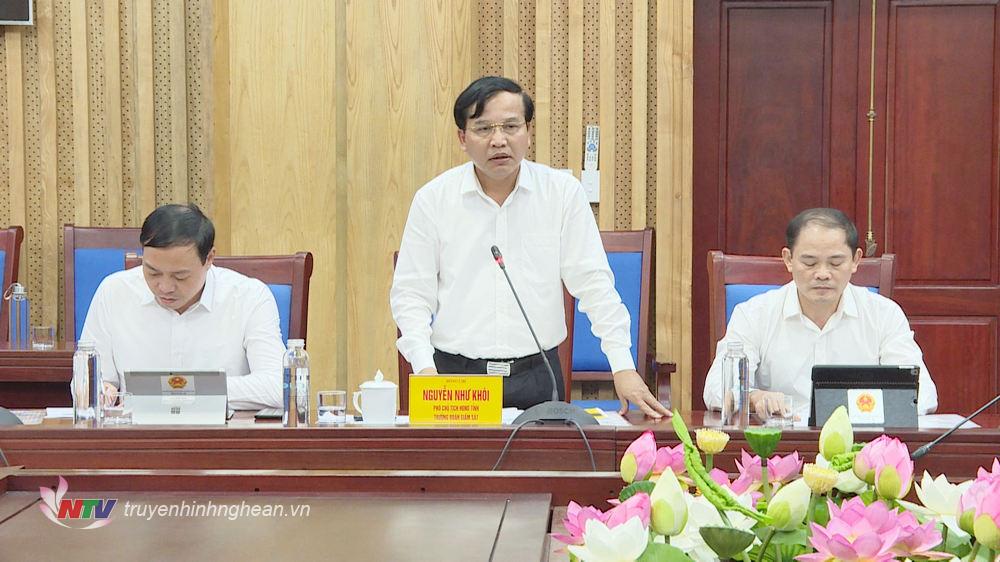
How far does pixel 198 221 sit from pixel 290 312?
0.43m

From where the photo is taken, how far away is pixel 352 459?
202 cm

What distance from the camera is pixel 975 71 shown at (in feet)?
14.8

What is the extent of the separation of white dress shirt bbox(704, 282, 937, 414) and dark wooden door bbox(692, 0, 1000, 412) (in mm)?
1626

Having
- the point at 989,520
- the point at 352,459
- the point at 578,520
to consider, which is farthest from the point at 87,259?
the point at 989,520

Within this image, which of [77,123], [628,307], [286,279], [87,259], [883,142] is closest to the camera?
[286,279]

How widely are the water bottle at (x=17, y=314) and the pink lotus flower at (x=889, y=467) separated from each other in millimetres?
3276

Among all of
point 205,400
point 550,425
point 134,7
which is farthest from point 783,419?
point 134,7

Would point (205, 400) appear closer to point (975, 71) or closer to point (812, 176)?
point (812, 176)

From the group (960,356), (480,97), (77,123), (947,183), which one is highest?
(77,123)

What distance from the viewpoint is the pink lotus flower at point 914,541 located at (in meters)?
0.81

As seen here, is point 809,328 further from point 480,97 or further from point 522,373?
point 480,97

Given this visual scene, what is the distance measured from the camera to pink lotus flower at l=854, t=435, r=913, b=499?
87 centimetres

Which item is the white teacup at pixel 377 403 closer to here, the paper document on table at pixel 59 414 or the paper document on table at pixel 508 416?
the paper document on table at pixel 508 416

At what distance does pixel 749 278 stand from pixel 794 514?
238 cm
